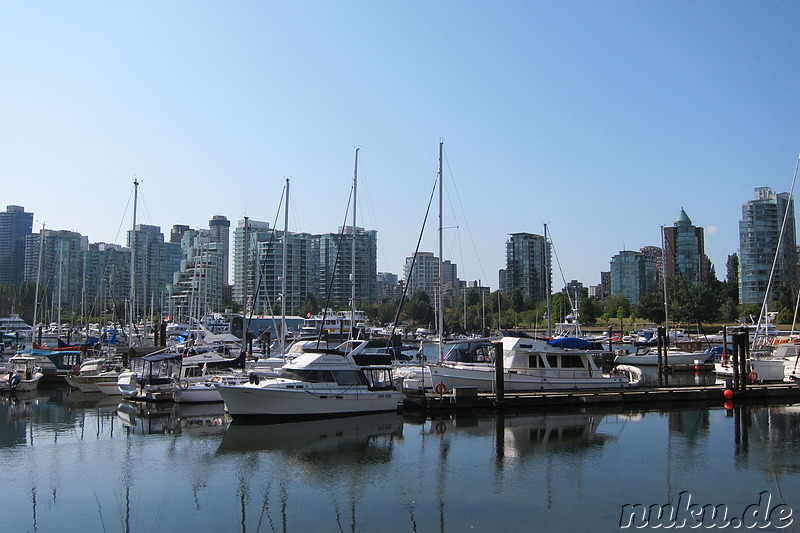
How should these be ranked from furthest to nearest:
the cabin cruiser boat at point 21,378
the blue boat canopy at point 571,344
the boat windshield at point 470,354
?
the cabin cruiser boat at point 21,378
the boat windshield at point 470,354
the blue boat canopy at point 571,344

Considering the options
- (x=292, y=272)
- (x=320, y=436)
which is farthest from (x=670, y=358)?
(x=292, y=272)

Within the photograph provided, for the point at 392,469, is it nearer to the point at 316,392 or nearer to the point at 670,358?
the point at 316,392

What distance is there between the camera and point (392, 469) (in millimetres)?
21734

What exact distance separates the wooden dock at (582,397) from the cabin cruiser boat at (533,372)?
3.02 feet

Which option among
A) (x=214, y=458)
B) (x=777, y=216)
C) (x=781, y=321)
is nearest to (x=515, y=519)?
(x=214, y=458)

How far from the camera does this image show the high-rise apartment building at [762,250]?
14462 centimetres

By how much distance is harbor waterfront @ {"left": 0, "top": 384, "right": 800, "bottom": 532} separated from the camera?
1698 cm

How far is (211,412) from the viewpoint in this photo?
3378 cm

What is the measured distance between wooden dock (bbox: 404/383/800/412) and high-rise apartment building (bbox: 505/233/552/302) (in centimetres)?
14097

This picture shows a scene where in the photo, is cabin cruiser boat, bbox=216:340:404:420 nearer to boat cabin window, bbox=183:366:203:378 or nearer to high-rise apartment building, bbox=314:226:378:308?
boat cabin window, bbox=183:366:203:378

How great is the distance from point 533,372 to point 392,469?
16.5 m

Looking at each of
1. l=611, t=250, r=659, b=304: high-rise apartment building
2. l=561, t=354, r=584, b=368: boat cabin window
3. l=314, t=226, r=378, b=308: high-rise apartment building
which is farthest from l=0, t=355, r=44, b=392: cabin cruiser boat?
l=611, t=250, r=659, b=304: high-rise apartment building

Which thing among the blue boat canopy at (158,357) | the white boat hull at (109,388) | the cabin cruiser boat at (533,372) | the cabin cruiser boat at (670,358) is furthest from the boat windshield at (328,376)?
the cabin cruiser boat at (670,358)

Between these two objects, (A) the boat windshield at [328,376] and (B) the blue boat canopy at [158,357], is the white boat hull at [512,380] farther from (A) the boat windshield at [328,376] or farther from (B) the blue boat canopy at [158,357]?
(B) the blue boat canopy at [158,357]
